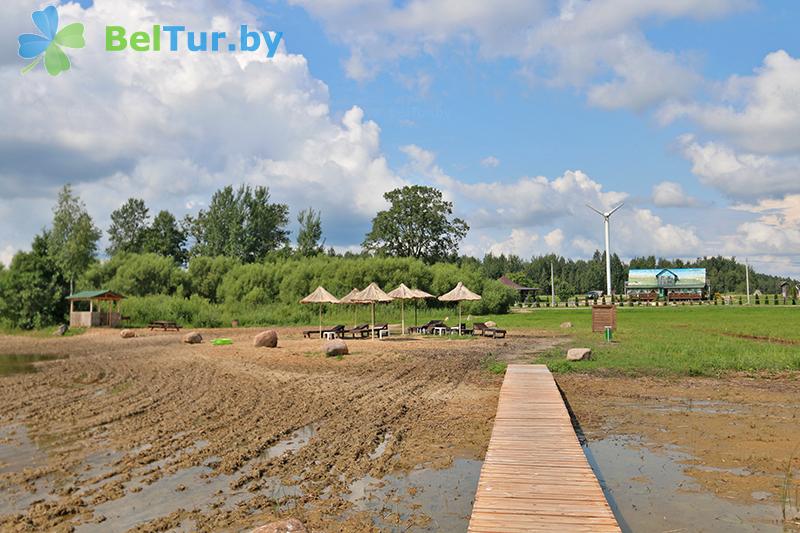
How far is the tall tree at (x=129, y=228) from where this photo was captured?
240ft

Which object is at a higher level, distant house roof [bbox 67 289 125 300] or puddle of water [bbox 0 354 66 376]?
distant house roof [bbox 67 289 125 300]

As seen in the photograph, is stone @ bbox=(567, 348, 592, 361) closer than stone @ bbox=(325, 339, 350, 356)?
Yes

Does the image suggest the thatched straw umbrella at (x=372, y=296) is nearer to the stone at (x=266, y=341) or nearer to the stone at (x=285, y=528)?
the stone at (x=266, y=341)

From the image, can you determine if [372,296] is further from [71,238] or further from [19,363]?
[71,238]

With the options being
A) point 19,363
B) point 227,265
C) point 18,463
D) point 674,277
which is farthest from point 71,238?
point 674,277

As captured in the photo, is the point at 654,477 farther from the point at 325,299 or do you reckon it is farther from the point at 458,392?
the point at 325,299

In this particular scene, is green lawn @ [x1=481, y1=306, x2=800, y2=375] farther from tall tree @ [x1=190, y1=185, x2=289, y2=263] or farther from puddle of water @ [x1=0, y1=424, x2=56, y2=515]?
tall tree @ [x1=190, y1=185, x2=289, y2=263]

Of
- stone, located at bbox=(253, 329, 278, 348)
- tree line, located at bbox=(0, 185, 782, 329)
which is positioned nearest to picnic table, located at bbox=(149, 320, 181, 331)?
tree line, located at bbox=(0, 185, 782, 329)

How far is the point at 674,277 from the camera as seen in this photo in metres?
81.6

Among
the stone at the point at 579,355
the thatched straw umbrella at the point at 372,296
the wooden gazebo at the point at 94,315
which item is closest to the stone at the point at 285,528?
the stone at the point at 579,355

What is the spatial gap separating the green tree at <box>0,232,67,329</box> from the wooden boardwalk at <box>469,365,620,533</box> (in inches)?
1521

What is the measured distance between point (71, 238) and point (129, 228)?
68.6 ft

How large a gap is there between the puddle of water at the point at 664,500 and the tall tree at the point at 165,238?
70.5 metres

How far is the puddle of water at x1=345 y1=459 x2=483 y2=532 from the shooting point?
6227 millimetres
